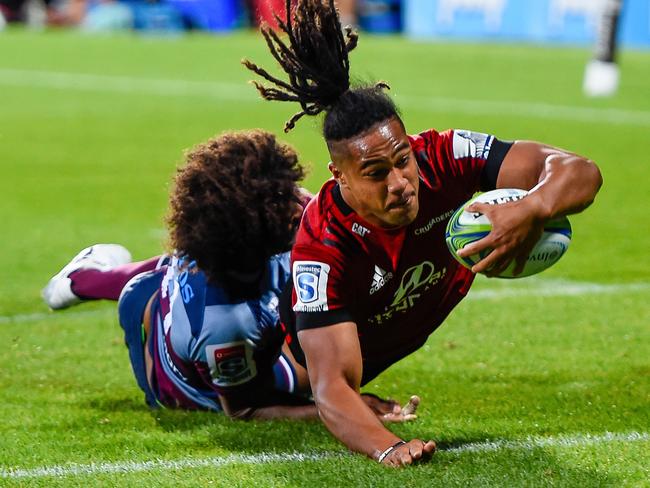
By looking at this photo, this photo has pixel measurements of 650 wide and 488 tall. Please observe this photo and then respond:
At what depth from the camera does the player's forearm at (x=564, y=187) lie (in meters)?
4.74

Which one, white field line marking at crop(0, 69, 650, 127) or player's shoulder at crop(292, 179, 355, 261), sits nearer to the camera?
player's shoulder at crop(292, 179, 355, 261)

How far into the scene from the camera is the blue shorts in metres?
6.23

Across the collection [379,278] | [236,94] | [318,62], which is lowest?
[236,94]

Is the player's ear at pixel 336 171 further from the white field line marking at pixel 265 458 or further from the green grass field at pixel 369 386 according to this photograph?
the white field line marking at pixel 265 458

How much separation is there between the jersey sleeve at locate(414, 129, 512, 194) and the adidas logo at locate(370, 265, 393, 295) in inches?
16.6

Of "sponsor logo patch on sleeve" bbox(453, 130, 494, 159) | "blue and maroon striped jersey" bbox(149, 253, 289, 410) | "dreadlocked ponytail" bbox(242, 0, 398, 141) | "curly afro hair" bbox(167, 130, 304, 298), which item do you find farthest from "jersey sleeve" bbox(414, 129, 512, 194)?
"blue and maroon striped jersey" bbox(149, 253, 289, 410)

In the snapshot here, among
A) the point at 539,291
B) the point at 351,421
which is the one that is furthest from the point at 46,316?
the point at 351,421

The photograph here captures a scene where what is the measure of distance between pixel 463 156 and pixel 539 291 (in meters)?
3.43

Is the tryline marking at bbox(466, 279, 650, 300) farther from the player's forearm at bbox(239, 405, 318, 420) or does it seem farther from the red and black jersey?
the red and black jersey

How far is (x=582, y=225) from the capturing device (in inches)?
416

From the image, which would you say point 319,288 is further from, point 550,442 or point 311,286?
point 550,442

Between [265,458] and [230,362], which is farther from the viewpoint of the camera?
[230,362]

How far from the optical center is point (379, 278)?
5242mm

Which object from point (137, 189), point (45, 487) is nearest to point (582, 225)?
point (137, 189)
